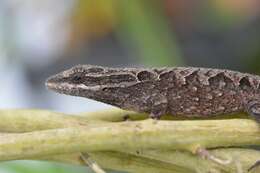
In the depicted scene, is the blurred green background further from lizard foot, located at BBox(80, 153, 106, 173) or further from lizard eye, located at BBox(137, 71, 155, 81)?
lizard foot, located at BBox(80, 153, 106, 173)

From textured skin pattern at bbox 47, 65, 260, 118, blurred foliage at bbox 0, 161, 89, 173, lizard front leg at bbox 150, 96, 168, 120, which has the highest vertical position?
textured skin pattern at bbox 47, 65, 260, 118

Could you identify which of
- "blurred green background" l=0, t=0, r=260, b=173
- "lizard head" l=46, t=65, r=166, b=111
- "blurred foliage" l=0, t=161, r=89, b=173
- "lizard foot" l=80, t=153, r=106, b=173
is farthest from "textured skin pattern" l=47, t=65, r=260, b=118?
"blurred green background" l=0, t=0, r=260, b=173

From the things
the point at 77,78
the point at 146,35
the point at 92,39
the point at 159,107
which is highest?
the point at 92,39

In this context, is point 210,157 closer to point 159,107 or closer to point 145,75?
point 159,107

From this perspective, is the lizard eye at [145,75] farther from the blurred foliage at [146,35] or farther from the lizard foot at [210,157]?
the lizard foot at [210,157]

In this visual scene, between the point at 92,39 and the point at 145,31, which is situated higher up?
the point at 92,39

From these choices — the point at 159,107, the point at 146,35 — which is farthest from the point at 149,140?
the point at 146,35

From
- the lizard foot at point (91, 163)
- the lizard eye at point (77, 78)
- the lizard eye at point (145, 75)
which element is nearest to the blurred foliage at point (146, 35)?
the lizard eye at point (145, 75)
